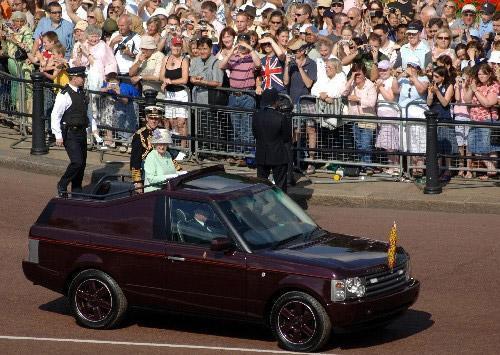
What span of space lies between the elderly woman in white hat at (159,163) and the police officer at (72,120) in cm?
336

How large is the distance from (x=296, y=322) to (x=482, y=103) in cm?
816

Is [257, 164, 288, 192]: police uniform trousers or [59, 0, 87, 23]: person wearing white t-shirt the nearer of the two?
[257, 164, 288, 192]: police uniform trousers

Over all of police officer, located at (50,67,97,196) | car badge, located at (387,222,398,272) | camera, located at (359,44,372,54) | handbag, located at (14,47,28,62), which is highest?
handbag, located at (14,47,28,62)

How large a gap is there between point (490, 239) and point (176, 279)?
5.73 meters

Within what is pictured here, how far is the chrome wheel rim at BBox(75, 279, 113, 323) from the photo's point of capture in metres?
13.9

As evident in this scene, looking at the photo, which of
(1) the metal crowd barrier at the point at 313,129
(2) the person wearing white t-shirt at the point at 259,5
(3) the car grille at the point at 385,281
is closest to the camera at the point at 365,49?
(1) the metal crowd barrier at the point at 313,129

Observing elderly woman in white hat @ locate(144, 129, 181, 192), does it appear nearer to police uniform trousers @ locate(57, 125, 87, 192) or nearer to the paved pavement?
police uniform trousers @ locate(57, 125, 87, 192)

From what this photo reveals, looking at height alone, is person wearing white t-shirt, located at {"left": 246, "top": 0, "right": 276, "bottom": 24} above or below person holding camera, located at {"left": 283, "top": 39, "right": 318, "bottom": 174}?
above

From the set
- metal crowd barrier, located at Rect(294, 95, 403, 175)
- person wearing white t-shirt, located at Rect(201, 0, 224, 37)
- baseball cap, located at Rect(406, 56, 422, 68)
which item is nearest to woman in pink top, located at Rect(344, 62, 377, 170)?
metal crowd barrier, located at Rect(294, 95, 403, 175)

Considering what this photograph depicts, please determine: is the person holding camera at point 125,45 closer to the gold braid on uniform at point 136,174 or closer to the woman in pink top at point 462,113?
the woman in pink top at point 462,113

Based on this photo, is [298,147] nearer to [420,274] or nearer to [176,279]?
[420,274]

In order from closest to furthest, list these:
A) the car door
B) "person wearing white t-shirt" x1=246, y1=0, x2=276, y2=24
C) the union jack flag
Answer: the car door, the union jack flag, "person wearing white t-shirt" x1=246, y1=0, x2=276, y2=24

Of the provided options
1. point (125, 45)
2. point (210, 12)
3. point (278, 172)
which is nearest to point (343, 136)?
point (278, 172)

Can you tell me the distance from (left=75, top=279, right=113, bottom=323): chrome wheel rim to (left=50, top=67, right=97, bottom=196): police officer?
524cm
